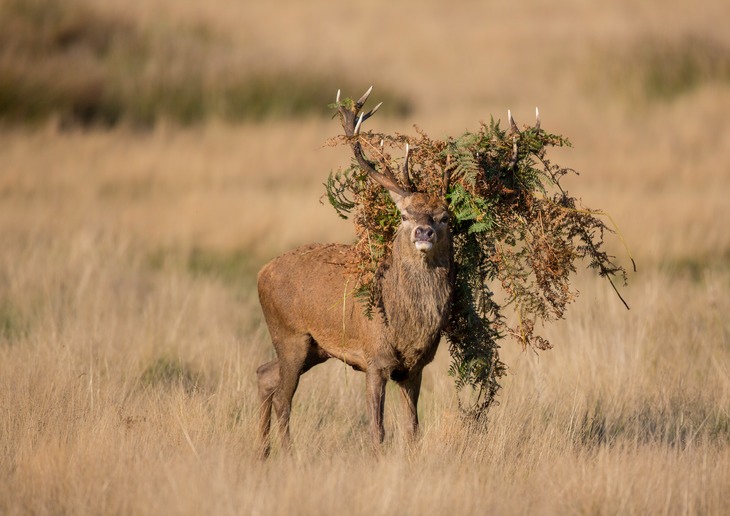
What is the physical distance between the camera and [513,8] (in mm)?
37719

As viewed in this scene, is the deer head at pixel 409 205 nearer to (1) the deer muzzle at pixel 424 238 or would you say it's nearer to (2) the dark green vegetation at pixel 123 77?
(1) the deer muzzle at pixel 424 238

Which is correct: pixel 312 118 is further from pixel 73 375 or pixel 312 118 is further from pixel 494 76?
pixel 73 375

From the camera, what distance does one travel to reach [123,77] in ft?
78.6

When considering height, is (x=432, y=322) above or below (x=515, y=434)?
above

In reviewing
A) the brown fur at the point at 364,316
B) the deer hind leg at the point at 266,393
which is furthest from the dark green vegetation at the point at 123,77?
the brown fur at the point at 364,316

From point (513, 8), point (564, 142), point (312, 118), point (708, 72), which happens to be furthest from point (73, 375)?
point (513, 8)

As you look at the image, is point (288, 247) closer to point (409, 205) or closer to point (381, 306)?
point (381, 306)

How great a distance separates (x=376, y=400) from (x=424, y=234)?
1167 mm

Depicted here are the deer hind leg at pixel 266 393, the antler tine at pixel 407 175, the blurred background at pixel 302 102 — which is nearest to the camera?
the antler tine at pixel 407 175

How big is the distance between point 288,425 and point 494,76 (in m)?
22.3

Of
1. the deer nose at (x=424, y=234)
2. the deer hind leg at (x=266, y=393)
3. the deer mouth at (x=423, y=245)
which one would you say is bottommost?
the deer hind leg at (x=266, y=393)

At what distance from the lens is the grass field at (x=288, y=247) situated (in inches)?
251

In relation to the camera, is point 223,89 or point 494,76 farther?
point 494,76

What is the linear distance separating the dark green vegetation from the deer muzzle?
16.3 metres
